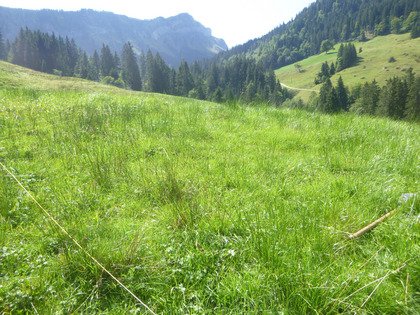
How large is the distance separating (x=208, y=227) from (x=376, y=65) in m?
192

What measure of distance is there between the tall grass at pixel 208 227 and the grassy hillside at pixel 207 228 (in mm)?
16

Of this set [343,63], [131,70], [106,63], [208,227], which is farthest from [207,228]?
[343,63]

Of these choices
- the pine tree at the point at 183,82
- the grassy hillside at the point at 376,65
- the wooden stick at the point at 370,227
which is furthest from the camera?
the grassy hillside at the point at 376,65


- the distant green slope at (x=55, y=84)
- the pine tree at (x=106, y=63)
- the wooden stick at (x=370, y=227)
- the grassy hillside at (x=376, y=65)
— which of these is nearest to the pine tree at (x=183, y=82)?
the pine tree at (x=106, y=63)

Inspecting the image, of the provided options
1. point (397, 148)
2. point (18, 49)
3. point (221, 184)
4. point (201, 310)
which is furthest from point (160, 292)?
point (18, 49)

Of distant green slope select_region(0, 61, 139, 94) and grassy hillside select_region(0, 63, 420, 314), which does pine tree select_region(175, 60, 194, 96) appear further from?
grassy hillside select_region(0, 63, 420, 314)

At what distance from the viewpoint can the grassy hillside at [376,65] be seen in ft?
435

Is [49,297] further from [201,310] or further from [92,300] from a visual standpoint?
[201,310]

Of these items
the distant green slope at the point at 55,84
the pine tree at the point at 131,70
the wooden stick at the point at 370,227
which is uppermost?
the pine tree at the point at 131,70

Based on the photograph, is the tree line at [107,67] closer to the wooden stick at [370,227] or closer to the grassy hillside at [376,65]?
the grassy hillside at [376,65]

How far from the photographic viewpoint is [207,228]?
102 inches

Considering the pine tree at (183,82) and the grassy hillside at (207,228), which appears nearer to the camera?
the grassy hillside at (207,228)

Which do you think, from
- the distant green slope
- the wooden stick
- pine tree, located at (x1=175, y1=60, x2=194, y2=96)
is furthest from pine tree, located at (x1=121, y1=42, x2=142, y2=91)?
the wooden stick

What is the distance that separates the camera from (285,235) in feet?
7.57
